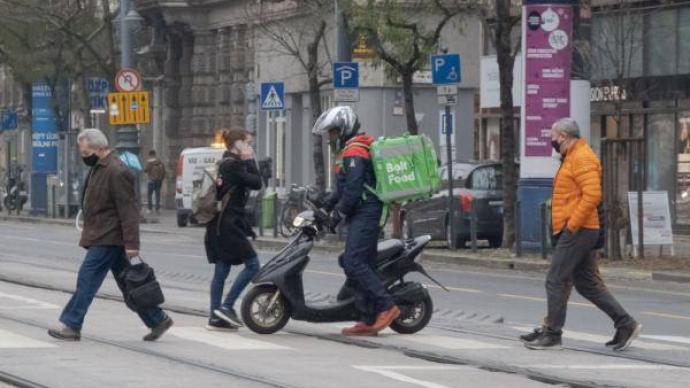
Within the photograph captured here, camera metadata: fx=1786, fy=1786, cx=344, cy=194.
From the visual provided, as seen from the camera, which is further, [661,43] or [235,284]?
[661,43]

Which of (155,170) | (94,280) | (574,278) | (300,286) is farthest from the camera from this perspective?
(155,170)

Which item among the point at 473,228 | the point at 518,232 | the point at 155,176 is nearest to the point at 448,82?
the point at 473,228

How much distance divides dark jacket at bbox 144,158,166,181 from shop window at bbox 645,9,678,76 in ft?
59.8

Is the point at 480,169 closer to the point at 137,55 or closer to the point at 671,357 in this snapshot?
the point at 671,357

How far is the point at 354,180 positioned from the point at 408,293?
46.6 inches

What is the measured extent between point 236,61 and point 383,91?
8.02m

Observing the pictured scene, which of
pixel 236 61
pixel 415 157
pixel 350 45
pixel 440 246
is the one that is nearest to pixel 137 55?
pixel 236 61

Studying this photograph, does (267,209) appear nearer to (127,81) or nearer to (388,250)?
(127,81)

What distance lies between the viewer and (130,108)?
4072cm

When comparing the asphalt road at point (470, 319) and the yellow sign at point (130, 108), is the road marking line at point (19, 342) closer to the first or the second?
the asphalt road at point (470, 319)

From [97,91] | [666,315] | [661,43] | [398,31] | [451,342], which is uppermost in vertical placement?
Result: [398,31]

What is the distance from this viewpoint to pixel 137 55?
179ft

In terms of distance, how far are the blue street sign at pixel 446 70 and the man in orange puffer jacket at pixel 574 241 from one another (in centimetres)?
1417

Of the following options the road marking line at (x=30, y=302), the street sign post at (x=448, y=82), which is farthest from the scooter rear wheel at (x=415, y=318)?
the street sign post at (x=448, y=82)
